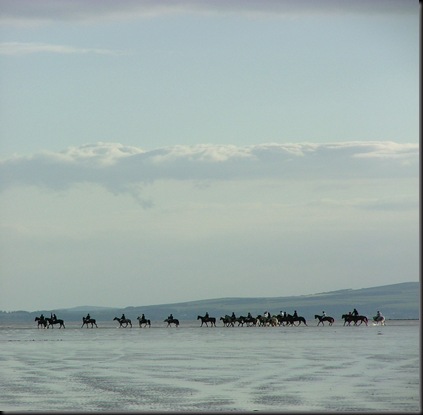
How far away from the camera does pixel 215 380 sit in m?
24.3

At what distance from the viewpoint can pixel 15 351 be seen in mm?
39344

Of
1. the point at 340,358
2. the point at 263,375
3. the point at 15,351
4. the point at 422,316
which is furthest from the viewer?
the point at 15,351

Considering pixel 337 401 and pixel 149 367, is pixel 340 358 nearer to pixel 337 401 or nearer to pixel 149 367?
pixel 149 367

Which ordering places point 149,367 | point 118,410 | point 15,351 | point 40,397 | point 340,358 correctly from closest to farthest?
point 118,410 < point 40,397 < point 149,367 < point 340,358 < point 15,351

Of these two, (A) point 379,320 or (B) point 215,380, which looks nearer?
(B) point 215,380

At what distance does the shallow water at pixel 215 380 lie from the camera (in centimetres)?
1955

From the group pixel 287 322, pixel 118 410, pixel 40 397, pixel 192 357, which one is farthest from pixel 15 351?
pixel 287 322

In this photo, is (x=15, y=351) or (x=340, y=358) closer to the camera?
(x=340, y=358)

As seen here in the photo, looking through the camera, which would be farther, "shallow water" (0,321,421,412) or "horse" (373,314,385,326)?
"horse" (373,314,385,326)

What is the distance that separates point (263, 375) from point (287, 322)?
5271 cm

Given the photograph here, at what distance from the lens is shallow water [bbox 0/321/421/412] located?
19547mm

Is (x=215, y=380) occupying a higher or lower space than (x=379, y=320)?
lower

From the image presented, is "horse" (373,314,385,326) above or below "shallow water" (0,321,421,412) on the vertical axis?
above

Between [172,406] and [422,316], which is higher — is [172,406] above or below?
below
